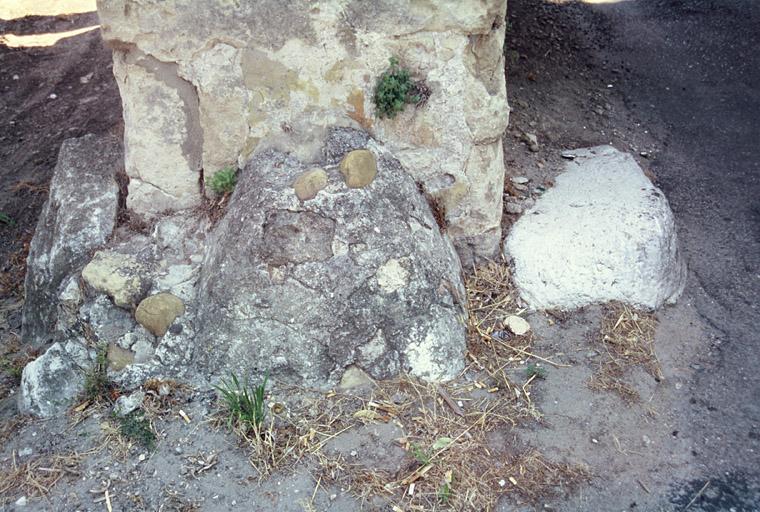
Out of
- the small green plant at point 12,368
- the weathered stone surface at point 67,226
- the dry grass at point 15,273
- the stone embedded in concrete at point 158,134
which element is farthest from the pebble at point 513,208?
the dry grass at point 15,273

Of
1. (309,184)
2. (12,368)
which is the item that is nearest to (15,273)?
(12,368)

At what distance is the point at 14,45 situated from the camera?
713 centimetres

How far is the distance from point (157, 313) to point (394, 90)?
150 centimetres

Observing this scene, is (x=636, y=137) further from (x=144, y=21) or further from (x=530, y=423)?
(x=144, y=21)

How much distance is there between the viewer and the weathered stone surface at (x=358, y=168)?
350 cm

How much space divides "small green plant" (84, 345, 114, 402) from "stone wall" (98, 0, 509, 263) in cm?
85

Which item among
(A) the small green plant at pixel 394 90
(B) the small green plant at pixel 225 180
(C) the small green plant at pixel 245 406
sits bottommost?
(C) the small green plant at pixel 245 406

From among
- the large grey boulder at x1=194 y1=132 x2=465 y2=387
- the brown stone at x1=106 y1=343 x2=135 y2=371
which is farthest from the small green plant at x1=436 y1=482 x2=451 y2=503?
the brown stone at x1=106 y1=343 x2=135 y2=371

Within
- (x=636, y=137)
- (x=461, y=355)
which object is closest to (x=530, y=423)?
(x=461, y=355)

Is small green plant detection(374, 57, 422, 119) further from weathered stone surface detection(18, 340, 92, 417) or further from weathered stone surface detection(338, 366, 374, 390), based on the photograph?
weathered stone surface detection(18, 340, 92, 417)

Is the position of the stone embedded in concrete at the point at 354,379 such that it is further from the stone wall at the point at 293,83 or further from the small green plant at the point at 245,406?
the stone wall at the point at 293,83

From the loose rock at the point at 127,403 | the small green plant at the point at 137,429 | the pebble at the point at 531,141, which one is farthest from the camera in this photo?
the pebble at the point at 531,141

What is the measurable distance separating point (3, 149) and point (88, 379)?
10.5 ft

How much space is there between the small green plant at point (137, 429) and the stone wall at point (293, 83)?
1083mm
